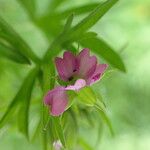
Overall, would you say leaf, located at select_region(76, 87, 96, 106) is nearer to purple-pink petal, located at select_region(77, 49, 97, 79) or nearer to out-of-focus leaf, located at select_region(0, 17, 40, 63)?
purple-pink petal, located at select_region(77, 49, 97, 79)

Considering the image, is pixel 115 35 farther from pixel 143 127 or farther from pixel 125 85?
pixel 143 127

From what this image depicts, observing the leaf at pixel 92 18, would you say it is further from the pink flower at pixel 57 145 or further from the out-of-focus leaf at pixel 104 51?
the pink flower at pixel 57 145

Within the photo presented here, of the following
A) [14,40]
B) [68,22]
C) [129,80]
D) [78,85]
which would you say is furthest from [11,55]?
[129,80]

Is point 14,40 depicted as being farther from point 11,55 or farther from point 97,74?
point 97,74

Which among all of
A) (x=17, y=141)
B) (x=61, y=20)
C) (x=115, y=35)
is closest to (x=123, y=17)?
(x=115, y=35)

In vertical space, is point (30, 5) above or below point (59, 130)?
above
